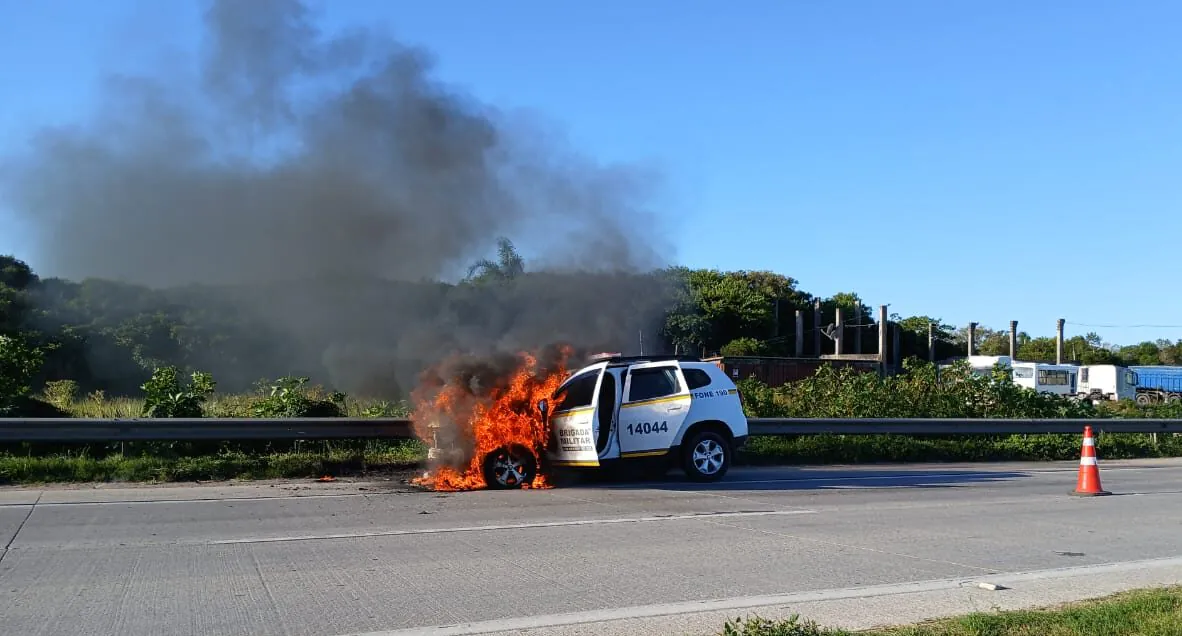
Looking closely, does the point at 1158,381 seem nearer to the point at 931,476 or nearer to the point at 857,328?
the point at 857,328

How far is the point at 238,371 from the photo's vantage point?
20219 millimetres

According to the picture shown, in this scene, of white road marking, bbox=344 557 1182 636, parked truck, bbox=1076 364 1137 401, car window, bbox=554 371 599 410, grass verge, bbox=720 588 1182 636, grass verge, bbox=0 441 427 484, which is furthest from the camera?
parked truck, bbox=1076 364 1137 401

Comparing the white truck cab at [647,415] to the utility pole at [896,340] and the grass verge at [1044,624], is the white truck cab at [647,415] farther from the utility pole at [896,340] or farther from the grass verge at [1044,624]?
the utility pole at [896,340]


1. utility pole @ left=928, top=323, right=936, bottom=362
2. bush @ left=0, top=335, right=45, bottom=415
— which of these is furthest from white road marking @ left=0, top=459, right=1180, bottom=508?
utility pole @ left=928, top=323, right=936, bottom=362

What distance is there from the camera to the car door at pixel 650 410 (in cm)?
1315

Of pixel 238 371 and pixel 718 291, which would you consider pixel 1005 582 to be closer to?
pixel 238 371

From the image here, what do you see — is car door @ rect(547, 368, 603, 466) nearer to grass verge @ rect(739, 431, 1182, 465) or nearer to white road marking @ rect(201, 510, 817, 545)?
white road marking @ rect(201, 510, 817, 545)

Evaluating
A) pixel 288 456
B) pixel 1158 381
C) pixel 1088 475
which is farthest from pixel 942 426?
pixel 1158 381

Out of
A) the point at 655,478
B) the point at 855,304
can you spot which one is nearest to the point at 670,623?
the point at 655,478

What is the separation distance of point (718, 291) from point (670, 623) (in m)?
45.7

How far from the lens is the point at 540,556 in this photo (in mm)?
8133

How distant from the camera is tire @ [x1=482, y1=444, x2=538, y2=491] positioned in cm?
1291

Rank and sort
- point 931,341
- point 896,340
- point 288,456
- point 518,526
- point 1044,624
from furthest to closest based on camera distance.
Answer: point 931,341, point 896,340, point 288,456, point 518,526, point 1044,624

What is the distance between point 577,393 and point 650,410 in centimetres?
106
